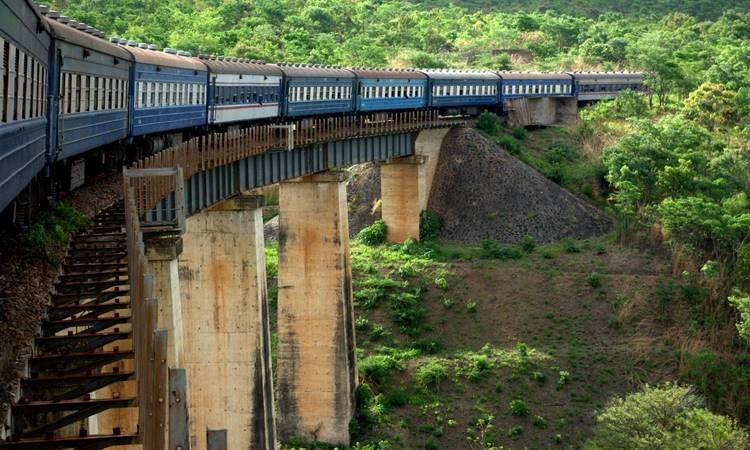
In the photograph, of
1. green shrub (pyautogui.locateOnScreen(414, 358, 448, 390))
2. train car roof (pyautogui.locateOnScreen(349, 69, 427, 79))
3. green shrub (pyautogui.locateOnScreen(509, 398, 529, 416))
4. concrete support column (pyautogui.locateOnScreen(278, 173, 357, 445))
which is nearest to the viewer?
green shrub (pyautogui.locateOnScreen(509, 398, 529, 416))

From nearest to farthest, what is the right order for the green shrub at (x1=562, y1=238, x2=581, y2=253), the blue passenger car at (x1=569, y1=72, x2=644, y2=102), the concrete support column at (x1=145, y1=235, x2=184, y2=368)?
the concrete support column at (x1=145, y1=235, x2=184, y2=368) → the green shrub at (x1=562, y1=238, x2=581, y2=253) → the blue passenger car at (x1=569, y1=72, x2=644, y2=102)

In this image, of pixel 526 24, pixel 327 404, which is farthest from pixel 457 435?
pixel 526 24

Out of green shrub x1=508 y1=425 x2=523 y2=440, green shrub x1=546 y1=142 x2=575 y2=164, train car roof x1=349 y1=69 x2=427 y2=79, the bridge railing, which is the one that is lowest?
green shrub x1=508 y1=425 x2=523 y2=440

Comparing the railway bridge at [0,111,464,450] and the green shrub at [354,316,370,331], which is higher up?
the railway bridge at [0,111,464,450]

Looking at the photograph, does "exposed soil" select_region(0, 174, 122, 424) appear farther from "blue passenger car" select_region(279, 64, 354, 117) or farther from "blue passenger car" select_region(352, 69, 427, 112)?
"blue passenger car" select_region(352, 69, 427, 112)

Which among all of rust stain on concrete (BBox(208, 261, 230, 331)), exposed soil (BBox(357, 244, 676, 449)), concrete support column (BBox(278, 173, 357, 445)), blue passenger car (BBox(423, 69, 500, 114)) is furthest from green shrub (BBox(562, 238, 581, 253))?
rust stain on concrete (BBox(208, 261, 230, 331))

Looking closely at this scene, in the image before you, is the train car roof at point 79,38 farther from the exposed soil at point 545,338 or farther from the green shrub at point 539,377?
the green shrub at point 539,377
